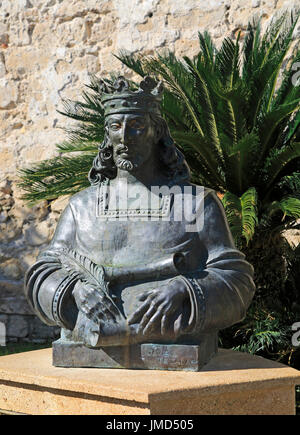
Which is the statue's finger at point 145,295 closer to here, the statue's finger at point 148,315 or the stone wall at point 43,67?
the statue's finger at point 148,315

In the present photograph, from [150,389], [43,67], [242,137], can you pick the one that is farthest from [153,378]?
[43,67]

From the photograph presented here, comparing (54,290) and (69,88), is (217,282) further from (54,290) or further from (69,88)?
(69,88)

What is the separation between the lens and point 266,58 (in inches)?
248

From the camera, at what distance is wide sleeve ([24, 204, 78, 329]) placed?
3549 millimetres

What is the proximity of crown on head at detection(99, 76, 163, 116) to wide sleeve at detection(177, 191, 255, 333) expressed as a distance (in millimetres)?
568

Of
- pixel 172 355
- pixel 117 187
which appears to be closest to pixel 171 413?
pixel 172 355

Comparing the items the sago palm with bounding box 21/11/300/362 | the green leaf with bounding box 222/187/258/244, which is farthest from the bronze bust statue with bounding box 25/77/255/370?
the sago palm with bounding box 21/11/300/362

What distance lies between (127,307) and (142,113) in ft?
3.23

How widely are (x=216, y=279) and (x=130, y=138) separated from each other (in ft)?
2.74

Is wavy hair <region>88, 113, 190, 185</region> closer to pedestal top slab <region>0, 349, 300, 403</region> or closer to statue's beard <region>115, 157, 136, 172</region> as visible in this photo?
statue's beard <region>115, 157, 136, 172</region>

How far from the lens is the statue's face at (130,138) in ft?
12.1

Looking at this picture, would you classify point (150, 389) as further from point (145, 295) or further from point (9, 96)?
point (9, 96)

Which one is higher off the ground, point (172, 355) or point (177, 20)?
point (177, 20)

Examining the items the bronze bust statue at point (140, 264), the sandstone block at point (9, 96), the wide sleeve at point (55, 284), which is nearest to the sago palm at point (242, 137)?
the bronze bust statue at point (140, 264)
